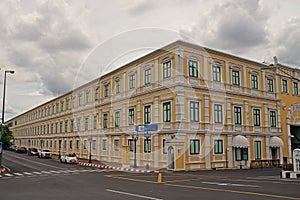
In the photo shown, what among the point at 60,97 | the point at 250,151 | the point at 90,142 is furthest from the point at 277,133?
the point at 60,97

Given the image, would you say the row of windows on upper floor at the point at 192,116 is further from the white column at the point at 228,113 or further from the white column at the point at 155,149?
the white column at the point at 155,149

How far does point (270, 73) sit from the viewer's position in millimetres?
41844

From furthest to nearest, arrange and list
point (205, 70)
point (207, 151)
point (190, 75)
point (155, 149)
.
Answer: point (205, 70) → point (155, 149) → point (207, 151) → point (190, 75)

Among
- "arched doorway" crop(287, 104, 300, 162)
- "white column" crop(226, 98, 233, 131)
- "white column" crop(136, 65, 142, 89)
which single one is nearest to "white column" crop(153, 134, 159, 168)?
"white column" crop(136, 65, 142, 89)

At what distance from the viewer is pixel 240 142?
35.5 metres

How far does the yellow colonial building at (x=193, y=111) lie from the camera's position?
106 ft

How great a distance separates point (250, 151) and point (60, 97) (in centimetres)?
4093

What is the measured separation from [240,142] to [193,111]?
7.02 meters

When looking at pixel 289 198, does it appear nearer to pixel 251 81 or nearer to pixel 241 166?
pixel 241 166

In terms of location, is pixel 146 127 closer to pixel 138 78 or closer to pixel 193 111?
pixel 193 111

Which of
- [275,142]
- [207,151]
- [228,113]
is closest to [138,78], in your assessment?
[228,113]

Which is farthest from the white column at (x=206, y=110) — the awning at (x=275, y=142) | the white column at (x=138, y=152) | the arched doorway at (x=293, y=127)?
the arched doorway at (x=293, y=127)

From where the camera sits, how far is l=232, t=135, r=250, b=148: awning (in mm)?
35438

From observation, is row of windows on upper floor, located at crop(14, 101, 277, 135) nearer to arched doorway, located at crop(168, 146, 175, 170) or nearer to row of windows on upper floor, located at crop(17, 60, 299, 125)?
row of windows on upper floor, located at crop(17, 60, 299, 125)
